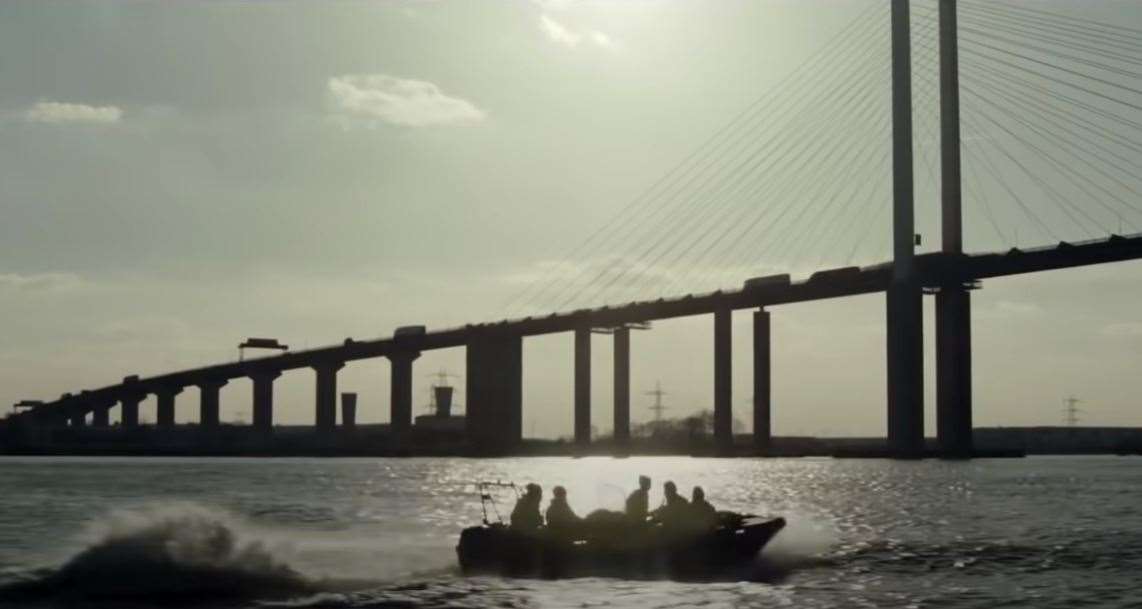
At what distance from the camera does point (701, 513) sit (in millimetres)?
30891

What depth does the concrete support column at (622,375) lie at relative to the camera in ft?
445

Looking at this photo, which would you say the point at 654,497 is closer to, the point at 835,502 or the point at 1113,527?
the point at 835,502

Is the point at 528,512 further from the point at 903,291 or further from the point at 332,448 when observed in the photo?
the point at 332,448

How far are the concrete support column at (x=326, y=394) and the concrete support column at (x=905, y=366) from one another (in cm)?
5769

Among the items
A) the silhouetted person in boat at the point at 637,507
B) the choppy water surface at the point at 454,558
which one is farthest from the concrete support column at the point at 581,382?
the silhouetted person in boat at the point at 637,507

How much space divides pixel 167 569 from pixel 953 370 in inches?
3479

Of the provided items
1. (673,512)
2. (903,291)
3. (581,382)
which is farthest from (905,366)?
(673,512)

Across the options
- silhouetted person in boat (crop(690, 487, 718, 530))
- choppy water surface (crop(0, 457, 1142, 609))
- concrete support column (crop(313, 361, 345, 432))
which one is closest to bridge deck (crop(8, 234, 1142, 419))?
concrete support column (crop(313, 361, 345, 432))

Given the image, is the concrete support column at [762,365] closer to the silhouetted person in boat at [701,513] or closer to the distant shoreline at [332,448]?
the distant shoreline at [332,448]

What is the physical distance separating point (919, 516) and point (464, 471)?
52.1 m

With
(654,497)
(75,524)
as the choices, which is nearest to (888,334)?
(654,497)

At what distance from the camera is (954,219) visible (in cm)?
10738

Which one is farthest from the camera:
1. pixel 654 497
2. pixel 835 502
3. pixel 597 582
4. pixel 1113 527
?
pixel 654 497

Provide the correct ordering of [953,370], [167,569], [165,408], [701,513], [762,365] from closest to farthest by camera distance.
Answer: [167,569] → [701,513] → [953,370] → [762,365] → [165,408]
